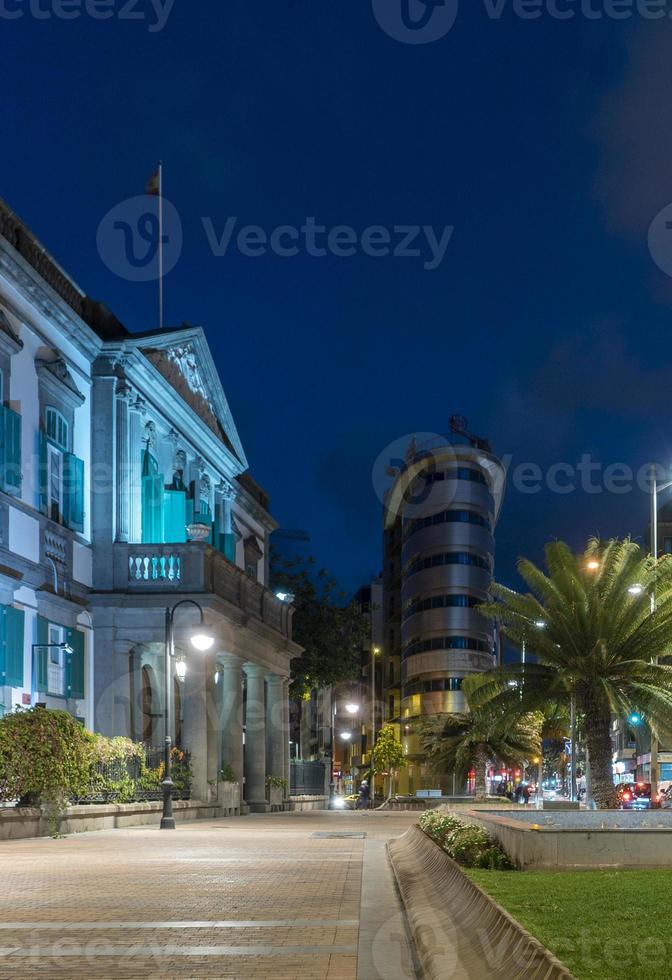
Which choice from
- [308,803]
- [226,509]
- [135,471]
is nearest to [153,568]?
[135,471]

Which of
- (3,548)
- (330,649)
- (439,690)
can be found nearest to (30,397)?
(3,548)

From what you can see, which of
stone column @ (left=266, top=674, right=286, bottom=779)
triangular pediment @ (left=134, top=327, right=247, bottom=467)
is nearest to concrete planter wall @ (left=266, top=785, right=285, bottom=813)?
stone column @ (left=266, top=674, right=286, bottom=779)

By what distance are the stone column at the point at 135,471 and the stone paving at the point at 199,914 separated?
684 inches

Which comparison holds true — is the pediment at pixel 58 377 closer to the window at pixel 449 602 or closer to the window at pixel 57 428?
the window at pixel 57 428

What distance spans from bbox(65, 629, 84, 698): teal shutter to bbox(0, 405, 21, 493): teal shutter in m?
5.08

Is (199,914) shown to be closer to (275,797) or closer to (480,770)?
(275,797)

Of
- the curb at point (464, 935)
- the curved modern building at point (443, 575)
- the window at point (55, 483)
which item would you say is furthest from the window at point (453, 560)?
the curb at point (464, 935)

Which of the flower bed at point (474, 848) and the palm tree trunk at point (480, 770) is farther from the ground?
the flower bed at point (474, 848)

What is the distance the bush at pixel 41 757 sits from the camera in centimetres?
2598

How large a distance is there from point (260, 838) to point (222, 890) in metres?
12.4

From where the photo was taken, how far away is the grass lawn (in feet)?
26.4

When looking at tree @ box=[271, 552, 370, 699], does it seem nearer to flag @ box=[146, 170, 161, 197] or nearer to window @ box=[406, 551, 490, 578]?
flag @ box=[146, 170, 161, 197]

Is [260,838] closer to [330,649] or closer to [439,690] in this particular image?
[330,649]

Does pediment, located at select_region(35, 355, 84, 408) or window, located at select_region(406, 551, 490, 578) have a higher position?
window, located at select_region(406, 551, 490, 578)
